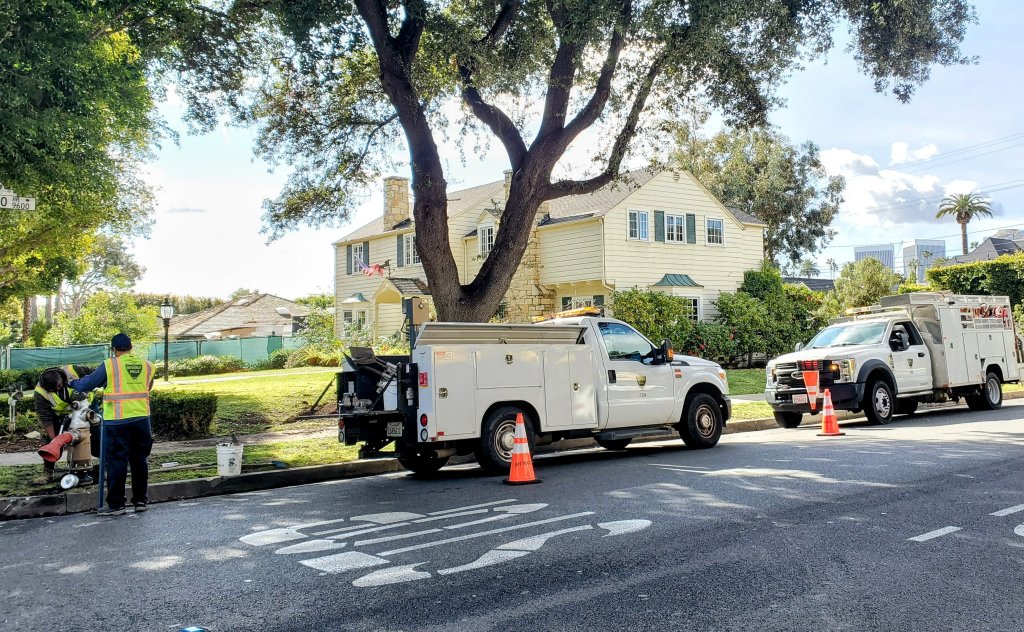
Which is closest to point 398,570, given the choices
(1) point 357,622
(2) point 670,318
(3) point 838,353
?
(1) point 357,622

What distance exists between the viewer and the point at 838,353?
15516 mm

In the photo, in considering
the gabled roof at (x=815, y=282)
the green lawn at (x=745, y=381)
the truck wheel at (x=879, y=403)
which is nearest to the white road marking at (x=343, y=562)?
the truck wheel at (x=879, y=403)

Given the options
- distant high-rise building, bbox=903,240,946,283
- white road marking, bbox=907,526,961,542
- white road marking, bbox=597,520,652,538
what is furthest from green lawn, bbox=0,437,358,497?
distant high-rise building, bbox=903,240,946,283

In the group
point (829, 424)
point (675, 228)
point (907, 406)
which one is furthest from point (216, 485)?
point (675, 228)

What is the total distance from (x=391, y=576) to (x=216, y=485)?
5.12m

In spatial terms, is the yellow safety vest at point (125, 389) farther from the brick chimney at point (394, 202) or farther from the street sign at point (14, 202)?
the brick chimney at point (394, 202)

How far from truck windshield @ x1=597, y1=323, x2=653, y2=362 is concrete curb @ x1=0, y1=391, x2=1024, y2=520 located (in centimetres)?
230

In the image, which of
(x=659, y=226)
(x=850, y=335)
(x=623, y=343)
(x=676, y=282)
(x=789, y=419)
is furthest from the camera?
(x=659, y=226)

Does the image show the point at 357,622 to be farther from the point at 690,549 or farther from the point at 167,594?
the point at 690,549

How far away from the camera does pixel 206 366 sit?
36.1 meters

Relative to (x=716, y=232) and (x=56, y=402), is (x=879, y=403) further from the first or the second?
(x=716, y=232)

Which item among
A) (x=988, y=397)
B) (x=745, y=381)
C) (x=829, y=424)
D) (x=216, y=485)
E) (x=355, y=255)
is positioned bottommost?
(x=216, y=485)

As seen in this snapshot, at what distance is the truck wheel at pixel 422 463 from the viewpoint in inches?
428

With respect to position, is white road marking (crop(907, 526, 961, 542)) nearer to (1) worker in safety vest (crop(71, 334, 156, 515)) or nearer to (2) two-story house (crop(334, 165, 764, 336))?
(1) worker in safety vest (crop(71, 334, 156, 515))
